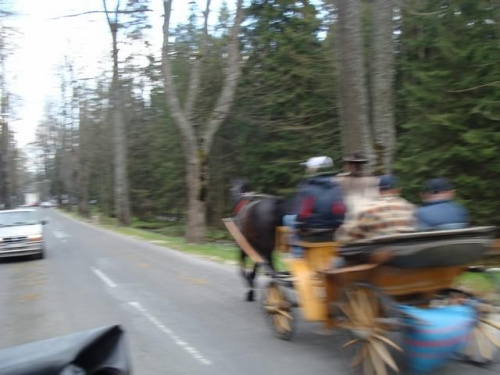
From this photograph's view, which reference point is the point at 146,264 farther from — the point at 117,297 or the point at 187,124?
the point at 187,124

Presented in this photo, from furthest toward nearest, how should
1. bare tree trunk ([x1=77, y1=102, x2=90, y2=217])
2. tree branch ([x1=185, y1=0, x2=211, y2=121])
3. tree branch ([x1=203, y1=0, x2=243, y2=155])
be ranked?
bare tree trunk ([x1=77, y1=102, x2=90, y2=217]) → tree branch ([x1=185, y1=0, x2=211, y2=121]) → tree branch ([x1=203, y1=0, x2=243, y2=155])

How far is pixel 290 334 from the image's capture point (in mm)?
6609

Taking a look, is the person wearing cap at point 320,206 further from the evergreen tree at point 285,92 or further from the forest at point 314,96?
the evergreen tree at point 285,92

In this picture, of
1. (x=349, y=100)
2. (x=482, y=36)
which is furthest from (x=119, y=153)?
(x=349, y=100)

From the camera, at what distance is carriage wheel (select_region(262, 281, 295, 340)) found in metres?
6.62

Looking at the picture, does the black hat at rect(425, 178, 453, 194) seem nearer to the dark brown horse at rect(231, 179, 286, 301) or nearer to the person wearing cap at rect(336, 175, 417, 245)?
the person wearing cap at rect(336, 175, 417, 245)

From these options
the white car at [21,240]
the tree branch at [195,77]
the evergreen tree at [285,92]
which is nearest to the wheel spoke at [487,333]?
the white car at [21,240]

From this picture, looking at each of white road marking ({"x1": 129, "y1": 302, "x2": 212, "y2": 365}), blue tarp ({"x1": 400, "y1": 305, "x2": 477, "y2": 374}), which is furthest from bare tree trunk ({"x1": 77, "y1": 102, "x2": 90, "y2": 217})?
blue tarp ({"x1": 400, "y1": 305, "x2": 477, "y2": 374})

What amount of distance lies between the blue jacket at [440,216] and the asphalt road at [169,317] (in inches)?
57.2

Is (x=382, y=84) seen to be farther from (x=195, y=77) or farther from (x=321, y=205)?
(x=195, y=77)

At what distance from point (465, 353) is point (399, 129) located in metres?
16.9

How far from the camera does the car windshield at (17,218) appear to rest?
59.6 feet

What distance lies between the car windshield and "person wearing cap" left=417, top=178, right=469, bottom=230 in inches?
608

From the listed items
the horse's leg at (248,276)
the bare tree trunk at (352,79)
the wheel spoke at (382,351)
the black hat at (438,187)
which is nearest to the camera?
the wheel spoke at (382,351)
